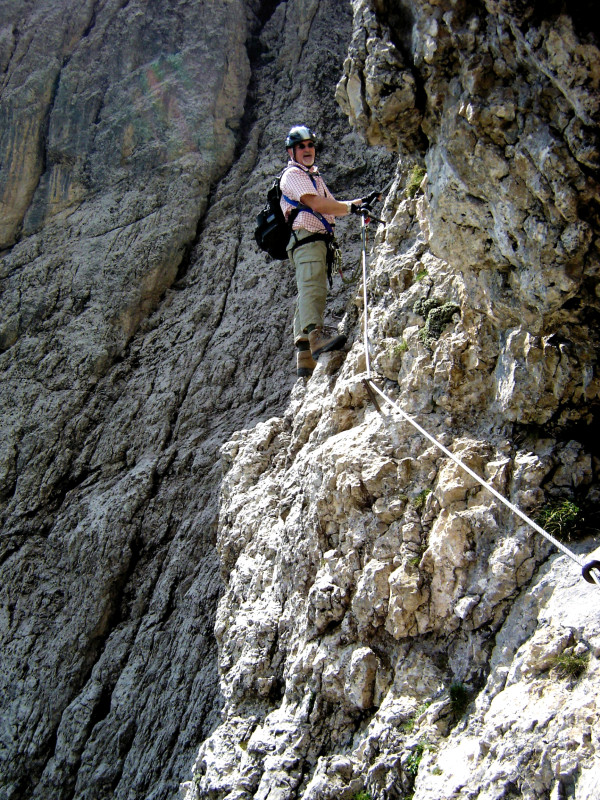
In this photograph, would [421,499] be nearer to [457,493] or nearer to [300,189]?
[457,493]

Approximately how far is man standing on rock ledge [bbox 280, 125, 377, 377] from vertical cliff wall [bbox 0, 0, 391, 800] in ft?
3.77

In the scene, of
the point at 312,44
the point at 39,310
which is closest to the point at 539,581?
the point at 39,310

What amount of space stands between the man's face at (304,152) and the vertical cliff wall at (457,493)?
2647mm

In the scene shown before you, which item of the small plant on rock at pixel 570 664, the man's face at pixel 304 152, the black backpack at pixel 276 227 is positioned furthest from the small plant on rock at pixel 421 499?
the man's face at pixel 304 152

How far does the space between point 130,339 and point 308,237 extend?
12.0 feet

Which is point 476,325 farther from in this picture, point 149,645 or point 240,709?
point 149,645

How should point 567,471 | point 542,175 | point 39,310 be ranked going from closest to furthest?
point 542,175
point 567,471
point 39,310

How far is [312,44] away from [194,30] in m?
2.22

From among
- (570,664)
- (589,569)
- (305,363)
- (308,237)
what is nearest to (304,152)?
(308,237)

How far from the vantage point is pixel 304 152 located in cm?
852

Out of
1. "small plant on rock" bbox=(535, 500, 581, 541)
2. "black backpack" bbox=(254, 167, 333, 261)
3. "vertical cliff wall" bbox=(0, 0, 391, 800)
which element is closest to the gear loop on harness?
"small plant on rock" bbox=(535, 500, 581, 541)

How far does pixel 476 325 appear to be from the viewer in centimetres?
590

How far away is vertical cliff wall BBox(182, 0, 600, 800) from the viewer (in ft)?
13.5

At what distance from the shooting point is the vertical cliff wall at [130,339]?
299 inches
